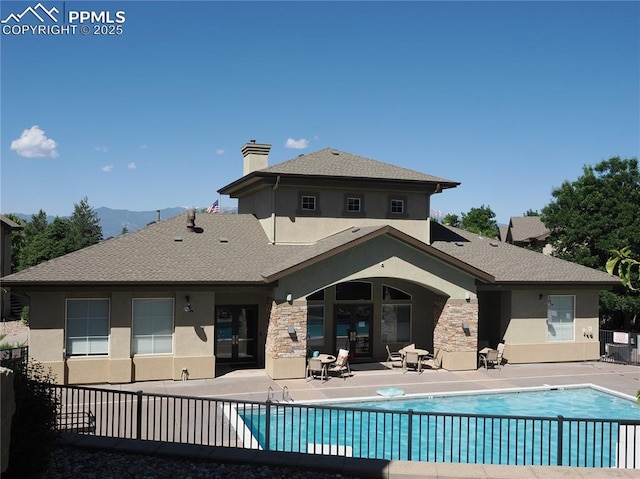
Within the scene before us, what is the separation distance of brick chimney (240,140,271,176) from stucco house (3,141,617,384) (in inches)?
2.6

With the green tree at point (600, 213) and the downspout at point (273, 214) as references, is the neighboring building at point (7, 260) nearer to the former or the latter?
the downspout at point (273, 214)

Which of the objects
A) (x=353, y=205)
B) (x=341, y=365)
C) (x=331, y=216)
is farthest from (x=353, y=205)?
(x=341, y=365)

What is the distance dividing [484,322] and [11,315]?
35059mm

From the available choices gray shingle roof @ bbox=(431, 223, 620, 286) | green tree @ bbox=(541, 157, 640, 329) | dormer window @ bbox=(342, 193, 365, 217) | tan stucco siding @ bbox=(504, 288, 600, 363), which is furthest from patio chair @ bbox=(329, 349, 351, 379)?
green tree @ bbox=(541, 157, 640, 329)

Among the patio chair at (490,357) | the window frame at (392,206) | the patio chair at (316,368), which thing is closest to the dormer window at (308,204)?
the window frame at (392,206)

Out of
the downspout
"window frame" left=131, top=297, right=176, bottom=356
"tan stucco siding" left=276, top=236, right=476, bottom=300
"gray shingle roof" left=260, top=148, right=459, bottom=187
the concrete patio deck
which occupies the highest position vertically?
"gray shingle roof" left=260, top=148, right=459, bottom=187

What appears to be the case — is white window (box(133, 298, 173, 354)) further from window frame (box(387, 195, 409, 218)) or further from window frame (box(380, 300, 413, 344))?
window frame (box(387, 195, 409, 218))

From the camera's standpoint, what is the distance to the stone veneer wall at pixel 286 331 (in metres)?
20.6

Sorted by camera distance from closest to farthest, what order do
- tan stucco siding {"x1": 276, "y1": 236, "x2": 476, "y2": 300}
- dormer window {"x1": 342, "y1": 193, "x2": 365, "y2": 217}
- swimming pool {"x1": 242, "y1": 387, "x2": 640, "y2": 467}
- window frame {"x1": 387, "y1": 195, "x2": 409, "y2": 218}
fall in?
swimming pool {"x1": 242, "y1": 387, "x2": 640, "y2": 467} < tan stucco siding {"x1": 276, "y1": 236, "x2": 476, "y2": 300} < dormer window {"x1": 342, "y1": 193, "x2": 365, "y2": 217} < window frame {"x1": 387, "y1": 195, "x2": 409, "y2": 218}

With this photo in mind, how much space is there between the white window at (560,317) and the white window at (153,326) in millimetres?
15712

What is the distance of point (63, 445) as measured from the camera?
10.5 metres

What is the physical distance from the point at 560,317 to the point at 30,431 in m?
22.3

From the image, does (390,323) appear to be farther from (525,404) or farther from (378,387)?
(525,404)

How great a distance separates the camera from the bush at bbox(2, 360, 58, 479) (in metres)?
8.26
